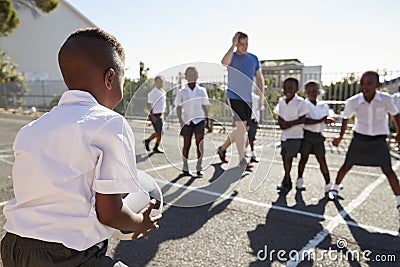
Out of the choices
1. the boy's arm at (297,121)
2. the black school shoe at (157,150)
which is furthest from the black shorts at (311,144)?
the black school shoe at (157,150)

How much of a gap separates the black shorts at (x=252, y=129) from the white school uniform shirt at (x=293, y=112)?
1.19m

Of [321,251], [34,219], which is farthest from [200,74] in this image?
[321,251]

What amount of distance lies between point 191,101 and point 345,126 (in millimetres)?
2287

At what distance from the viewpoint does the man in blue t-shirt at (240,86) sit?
8.75 ft

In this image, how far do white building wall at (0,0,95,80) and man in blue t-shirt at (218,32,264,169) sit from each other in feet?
94.7

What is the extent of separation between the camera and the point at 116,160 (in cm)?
122

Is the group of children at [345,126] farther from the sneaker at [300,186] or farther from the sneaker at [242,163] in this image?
the sneaker at [242,163]

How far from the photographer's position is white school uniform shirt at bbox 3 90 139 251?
47.7 inches

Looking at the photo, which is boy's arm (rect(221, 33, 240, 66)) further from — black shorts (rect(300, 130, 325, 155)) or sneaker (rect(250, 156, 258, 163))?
black shorts (rect(300, 130, 325, 155))

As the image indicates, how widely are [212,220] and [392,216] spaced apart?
6.55 ft

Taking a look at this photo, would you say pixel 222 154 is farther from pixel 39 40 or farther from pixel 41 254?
pixel 39 40

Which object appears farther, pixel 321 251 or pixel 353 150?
pixel 353 150

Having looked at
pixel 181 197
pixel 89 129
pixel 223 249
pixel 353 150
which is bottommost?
pixel 223 249

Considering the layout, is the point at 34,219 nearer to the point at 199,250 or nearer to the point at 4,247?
the point at 4,247
